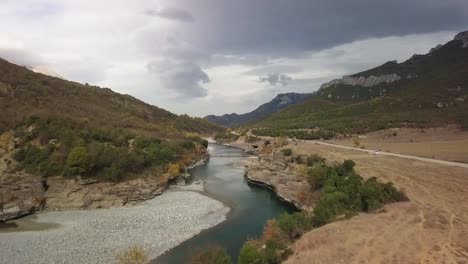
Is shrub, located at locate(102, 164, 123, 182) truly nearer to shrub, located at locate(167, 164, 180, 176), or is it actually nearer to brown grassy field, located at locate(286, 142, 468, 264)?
shrub, located at locate(167, 164, 180, 176)

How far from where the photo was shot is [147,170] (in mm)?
69125

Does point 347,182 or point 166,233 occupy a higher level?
point 347,182

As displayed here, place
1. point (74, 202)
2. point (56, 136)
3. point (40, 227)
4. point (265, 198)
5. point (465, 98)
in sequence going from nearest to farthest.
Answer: point (40, 227) < point (74, 202) < point (265, 198) < point (56, 136) < point (465, 98)

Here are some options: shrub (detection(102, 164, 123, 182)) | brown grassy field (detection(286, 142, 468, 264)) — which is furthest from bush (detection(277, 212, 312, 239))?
shrub (detection(102, 164, 123, 182))

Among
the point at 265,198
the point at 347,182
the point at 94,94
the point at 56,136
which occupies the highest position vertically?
the point at 94,94

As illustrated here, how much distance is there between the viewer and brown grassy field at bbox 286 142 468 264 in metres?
28.9

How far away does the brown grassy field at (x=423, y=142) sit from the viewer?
7734cm

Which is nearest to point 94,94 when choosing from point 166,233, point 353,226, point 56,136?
point 56,136

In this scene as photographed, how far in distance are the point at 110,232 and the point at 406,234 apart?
3003 cm

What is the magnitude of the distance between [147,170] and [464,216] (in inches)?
1948

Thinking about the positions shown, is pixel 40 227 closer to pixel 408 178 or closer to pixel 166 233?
pixel 166 233

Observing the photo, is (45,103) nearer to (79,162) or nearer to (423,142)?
(79,162)

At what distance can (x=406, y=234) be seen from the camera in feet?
108

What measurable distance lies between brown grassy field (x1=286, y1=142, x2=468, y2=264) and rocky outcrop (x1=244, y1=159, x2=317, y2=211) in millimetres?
12610
